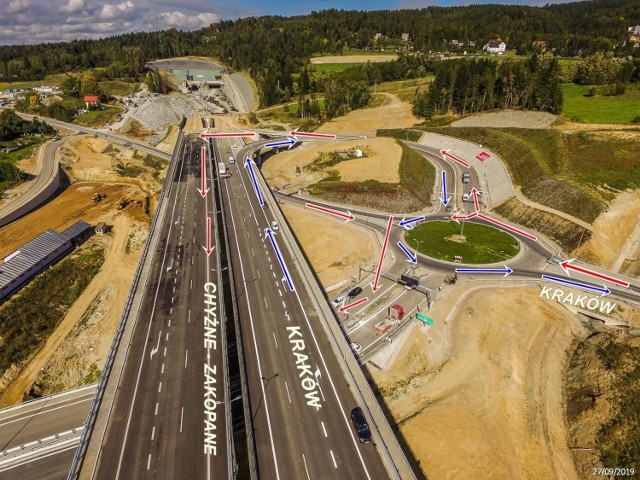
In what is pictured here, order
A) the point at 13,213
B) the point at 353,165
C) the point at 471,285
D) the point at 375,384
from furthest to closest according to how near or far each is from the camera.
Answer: the point at 353,165 < the point at 13,213 < the point at 471,285 < the point at 375,384

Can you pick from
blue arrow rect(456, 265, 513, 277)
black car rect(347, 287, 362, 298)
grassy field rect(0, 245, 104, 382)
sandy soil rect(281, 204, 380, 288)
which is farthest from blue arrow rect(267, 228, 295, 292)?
grassy field rect(0, 245, 104, 382)

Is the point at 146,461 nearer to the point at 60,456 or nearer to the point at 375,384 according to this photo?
the point at 60,456

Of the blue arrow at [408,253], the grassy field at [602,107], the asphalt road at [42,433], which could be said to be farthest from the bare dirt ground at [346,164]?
the asphalt road at [42,433]

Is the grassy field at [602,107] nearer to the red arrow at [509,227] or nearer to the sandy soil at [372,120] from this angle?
the sandy soil at [372,120]

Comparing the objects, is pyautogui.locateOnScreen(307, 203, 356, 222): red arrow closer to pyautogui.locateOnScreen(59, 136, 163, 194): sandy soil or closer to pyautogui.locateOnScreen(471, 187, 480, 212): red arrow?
pyautogui.locateOnScreen(471, 187, 480, 212): red arrow

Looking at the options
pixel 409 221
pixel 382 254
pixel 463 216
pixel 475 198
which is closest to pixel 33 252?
pixel 382 254

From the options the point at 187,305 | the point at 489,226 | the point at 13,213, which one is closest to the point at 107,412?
the point at 187,305
